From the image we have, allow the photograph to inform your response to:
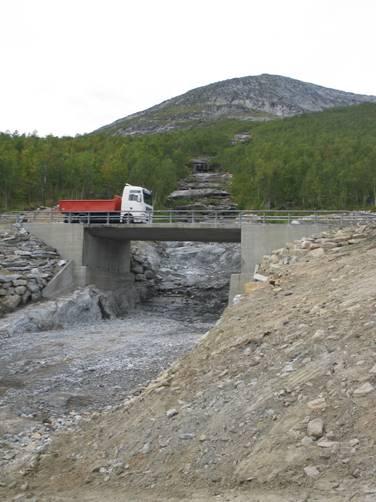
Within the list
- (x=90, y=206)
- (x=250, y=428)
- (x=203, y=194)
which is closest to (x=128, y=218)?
(x=90, y=206)

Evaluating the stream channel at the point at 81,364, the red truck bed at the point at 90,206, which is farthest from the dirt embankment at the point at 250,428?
the red truck bed at the point at 90,206

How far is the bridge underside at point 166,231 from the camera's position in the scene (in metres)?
30.2

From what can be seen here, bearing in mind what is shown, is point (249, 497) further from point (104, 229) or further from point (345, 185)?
point (345, 185)

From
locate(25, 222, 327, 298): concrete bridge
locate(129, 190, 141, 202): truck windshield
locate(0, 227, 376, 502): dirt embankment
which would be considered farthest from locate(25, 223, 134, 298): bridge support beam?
locate(0, 227, 376, 502): dirt embankment

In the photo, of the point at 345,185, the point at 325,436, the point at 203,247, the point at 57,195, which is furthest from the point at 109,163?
the point at 325,436

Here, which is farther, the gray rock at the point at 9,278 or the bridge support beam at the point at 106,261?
the bridge support beam at the point at 106,261

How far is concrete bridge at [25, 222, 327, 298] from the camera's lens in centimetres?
2743

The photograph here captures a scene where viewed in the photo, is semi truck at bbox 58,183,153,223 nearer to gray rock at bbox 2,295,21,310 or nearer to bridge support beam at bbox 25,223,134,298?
bridge support beam at bbox 25,223,134,298

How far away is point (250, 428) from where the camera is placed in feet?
26.7

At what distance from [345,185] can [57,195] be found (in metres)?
37.3

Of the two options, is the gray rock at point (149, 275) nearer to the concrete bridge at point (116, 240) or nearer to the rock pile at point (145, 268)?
the rock pile at point (145, 268)

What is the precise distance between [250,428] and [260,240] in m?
20.3

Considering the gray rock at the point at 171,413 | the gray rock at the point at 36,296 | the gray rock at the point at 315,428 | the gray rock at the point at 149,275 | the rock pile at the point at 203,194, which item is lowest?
the gray rock at the point at 149,275

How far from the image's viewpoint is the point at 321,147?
3248 inches
